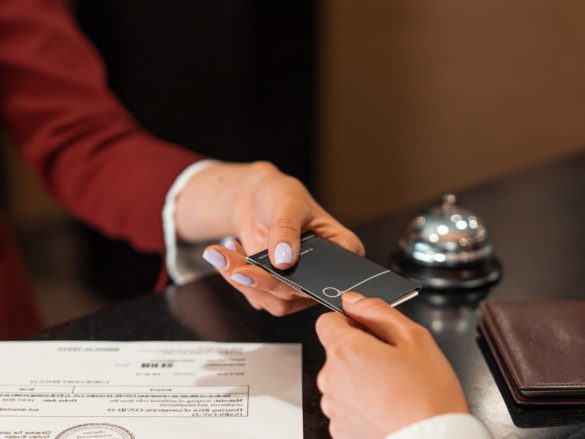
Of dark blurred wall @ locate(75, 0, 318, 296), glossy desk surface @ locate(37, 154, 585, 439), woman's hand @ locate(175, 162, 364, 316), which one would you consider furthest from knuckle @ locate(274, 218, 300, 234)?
dark blurred wall @ locate(75, 0, 318, 296)

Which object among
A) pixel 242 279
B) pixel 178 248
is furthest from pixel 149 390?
pixel 178 248

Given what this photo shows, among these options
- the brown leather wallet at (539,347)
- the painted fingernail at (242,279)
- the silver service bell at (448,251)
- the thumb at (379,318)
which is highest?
the thumb at (379,318)

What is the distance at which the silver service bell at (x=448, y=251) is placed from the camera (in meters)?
0.85

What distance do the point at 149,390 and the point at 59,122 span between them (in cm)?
55

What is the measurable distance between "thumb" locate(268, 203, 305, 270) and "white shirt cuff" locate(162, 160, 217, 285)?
235 millimetres

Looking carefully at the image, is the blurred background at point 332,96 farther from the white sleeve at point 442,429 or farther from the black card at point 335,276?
the white sleeve at point 442,429

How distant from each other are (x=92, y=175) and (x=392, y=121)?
172 centimetres

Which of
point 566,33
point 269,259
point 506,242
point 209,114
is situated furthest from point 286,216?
point 566,33

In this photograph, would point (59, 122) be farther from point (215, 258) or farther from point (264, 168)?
point (215, 258)

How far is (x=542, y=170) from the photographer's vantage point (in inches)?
47.2

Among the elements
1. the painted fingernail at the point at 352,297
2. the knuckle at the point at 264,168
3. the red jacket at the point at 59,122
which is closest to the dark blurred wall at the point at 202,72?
the red jacket at the point at 59,122

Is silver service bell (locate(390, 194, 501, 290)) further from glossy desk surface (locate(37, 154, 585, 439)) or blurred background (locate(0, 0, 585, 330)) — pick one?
blurred background (locate(0, 0, 585, 330))

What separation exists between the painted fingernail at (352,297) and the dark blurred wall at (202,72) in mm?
1637

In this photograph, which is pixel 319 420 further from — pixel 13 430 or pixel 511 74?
pixel 511 74
